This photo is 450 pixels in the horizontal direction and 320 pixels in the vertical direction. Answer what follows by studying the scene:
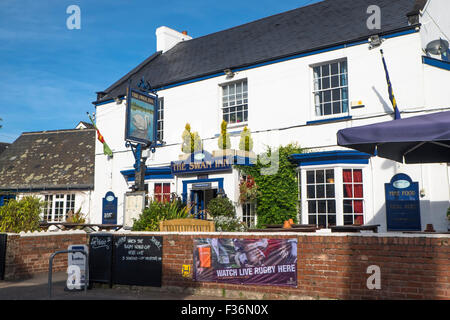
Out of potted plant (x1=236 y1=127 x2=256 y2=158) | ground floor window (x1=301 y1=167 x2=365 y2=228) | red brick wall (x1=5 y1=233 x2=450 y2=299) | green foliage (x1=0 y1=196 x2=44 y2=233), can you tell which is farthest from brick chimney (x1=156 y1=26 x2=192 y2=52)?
red brick wall (x1=5 y1=233 x2=450 y2=299)

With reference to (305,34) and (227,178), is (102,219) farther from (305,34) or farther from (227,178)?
(305,34)

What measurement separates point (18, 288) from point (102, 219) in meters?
8.80

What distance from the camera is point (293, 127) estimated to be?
13.6 metres

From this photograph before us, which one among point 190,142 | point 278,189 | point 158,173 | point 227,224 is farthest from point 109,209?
point 278,189

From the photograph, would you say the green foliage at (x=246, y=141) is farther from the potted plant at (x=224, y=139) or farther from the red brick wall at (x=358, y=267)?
the red brick wall at (x=358, y=267)

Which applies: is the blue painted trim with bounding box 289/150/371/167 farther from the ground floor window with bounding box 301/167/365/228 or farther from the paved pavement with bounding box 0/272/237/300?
the paved pavement with bounding box 0/272/237/300

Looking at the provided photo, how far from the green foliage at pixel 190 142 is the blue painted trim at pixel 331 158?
3917mm

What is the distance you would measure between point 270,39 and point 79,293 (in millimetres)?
11364

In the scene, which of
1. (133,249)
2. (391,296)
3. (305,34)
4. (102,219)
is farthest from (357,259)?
(102,219)

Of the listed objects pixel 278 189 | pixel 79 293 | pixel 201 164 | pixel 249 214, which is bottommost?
pixel 79 293

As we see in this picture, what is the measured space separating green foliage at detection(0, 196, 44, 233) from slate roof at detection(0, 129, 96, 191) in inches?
341

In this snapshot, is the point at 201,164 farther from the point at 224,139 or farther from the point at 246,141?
the point at 246,141

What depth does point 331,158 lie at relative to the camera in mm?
12359

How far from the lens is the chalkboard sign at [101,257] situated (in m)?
9.11
